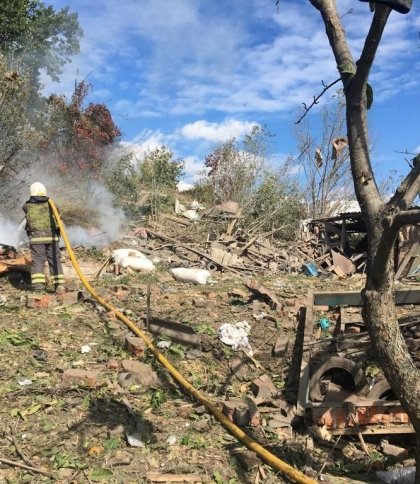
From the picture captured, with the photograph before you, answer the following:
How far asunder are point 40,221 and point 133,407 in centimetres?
456

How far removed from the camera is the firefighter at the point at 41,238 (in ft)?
27.0

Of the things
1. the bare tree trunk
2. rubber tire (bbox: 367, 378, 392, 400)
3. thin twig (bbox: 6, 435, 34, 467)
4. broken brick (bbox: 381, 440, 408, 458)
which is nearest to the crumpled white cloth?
rubber tire (bbox: 367, 378, 392, 400)

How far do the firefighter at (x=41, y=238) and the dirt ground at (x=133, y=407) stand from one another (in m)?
0.80

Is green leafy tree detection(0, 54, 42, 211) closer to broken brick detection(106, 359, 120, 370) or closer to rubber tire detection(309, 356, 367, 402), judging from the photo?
broken brick detection(106, 359, 120, 370)

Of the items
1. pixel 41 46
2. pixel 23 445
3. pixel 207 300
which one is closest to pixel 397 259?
pixel 207 300

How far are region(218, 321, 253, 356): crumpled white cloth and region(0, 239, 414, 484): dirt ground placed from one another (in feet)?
0.40

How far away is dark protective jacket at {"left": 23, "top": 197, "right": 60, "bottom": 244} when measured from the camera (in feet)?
27.0

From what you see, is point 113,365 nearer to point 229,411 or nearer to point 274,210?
point 229,411

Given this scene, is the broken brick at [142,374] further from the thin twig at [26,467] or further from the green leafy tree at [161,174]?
the green leafy tree at [161,174]

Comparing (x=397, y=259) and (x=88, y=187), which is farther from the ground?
(x=88, y=187)

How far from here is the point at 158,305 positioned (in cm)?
810

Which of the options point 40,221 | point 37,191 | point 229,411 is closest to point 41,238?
point 40,221

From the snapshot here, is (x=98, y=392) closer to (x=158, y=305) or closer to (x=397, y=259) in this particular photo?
(x=158, y=305)

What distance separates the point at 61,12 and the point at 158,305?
58.0ft
